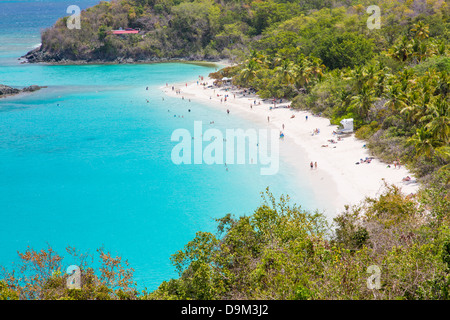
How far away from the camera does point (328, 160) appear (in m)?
40.1

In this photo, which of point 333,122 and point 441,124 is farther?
point 333,122

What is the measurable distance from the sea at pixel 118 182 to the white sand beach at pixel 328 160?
1654mm

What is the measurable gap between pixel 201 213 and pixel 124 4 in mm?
103823

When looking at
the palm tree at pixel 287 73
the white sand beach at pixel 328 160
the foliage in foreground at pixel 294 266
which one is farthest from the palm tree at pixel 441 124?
the palm tree at pixel 287 73

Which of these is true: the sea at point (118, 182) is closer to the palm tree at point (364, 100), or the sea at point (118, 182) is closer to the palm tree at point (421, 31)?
the palm tree at point (364, 100)

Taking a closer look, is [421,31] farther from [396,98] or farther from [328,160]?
[328,160]

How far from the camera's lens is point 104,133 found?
176 ft

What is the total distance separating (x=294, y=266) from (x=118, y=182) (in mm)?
25728

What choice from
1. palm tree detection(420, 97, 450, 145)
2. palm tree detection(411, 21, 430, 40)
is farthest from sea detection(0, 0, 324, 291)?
palm tree detection(411, 21, 430, 40)

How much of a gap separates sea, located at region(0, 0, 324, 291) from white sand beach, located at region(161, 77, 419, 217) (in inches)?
65.1

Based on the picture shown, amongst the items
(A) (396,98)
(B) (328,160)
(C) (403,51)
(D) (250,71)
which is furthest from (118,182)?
(C) (403,51)
